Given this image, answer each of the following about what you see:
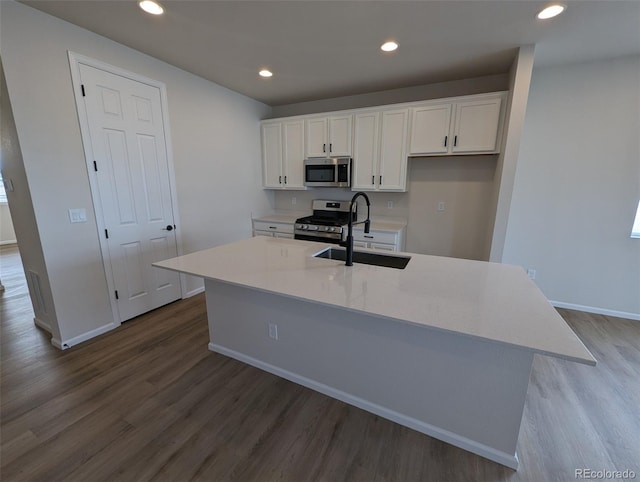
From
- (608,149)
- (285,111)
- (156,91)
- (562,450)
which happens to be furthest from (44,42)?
(608,149)

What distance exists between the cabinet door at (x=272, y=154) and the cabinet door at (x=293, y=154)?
0.08m

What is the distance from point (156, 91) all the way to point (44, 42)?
87cm

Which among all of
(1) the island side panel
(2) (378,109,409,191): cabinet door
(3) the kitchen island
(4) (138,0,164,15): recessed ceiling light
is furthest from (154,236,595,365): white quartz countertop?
(4) (138,0,164,15): recessed ceiling light

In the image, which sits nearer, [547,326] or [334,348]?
[547,326]

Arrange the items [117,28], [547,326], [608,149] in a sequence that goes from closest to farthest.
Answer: [547,326] < [117,28] < [608,149]

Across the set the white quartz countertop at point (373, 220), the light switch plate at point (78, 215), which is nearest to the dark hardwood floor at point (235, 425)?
the light switch plate at point (78, 215)

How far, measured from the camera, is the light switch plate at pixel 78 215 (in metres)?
2.31

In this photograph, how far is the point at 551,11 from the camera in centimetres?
189

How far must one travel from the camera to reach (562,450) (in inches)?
58.8

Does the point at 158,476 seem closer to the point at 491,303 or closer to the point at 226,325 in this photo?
the point at 226,325

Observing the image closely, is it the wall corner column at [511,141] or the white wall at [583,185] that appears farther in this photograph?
the white wall at [583,185]

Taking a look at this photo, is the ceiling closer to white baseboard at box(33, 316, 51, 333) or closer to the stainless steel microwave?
the stainless steel microwave

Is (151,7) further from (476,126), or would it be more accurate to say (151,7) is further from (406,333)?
(476,126)

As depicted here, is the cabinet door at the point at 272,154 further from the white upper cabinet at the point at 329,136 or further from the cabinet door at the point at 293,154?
the white upper cabinet at the point at 329,136
